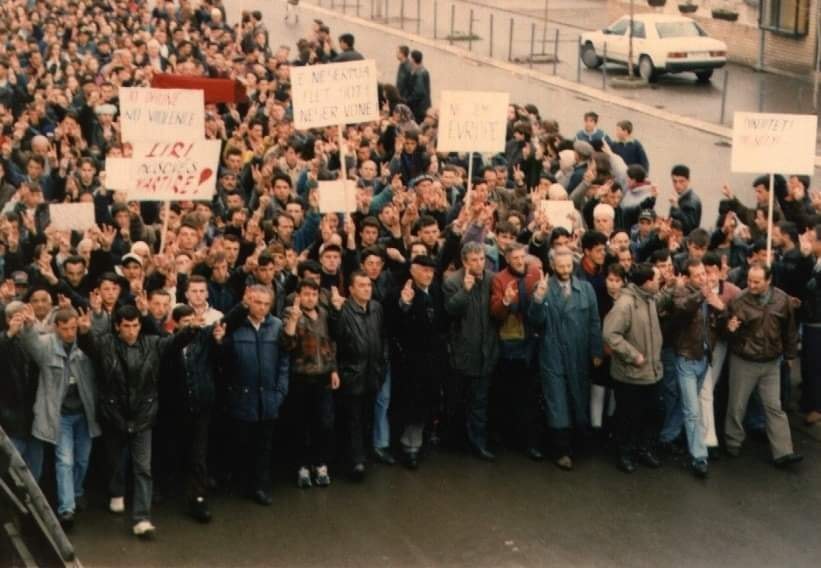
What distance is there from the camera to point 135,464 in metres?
10.9

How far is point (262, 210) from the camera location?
14.7 meters

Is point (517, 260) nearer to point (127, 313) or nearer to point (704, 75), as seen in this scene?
point (127, 313)

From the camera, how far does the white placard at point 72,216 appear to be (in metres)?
13.3

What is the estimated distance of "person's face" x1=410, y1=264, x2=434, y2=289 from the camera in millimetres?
11898

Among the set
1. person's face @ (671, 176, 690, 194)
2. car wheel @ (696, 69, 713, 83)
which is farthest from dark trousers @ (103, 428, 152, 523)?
car wheel @ (696, 69, 713, 83)

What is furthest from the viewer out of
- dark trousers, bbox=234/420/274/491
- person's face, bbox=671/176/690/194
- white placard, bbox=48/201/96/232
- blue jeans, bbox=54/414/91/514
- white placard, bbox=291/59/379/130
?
person's face, bbox=671/176/690/194

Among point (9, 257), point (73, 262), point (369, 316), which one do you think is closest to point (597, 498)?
point (369, 316)

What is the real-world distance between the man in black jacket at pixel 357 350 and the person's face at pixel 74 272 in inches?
75.2

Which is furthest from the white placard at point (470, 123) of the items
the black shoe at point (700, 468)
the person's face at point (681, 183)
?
the black shoe at point (700, 468)

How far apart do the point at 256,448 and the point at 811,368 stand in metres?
4.51

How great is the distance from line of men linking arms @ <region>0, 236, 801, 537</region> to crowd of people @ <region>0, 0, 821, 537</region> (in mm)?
17

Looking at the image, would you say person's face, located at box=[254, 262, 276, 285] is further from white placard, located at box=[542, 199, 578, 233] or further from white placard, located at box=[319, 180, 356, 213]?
white placard, located at box=[542, 199, 578, 233]

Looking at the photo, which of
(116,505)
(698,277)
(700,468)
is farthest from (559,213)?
(116,505)

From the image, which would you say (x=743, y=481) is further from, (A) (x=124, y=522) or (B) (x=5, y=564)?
(B) (x=5, y=564)
